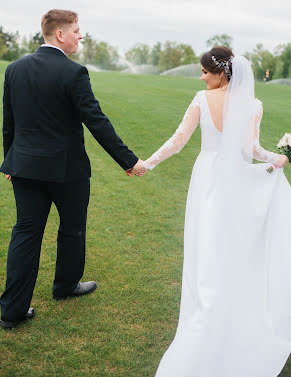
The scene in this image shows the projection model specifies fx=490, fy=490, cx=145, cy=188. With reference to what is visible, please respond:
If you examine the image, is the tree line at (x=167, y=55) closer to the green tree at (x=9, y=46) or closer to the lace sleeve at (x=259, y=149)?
the green tree at (x=9, y=46)

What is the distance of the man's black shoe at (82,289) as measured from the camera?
4.54 m

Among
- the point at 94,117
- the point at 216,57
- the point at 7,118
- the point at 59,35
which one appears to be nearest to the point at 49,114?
the point at 94,117

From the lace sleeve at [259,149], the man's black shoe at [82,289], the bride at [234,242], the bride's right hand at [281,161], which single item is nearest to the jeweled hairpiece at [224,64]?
the bride at [234,242]

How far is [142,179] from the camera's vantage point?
8.98 meters

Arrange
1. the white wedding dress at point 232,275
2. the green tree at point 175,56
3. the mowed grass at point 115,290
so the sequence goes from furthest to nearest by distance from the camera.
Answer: the green tree at point 175,56 → the mowed grass at point 115,290 → the white wedding dress at point 232,275

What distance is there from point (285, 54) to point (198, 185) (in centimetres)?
8441

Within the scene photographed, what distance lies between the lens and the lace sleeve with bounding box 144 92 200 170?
393 centimetres

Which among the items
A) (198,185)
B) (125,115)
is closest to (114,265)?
(198,185)

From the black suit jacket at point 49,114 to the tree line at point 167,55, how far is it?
66.1 metres

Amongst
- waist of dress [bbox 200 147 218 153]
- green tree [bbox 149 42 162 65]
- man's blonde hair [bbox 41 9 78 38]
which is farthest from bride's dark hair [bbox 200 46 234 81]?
green tree [bbox 149 42 162 65]

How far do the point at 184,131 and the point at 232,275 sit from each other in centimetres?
124

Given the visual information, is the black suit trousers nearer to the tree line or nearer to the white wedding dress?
the white wedding dress

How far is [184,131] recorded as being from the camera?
13.3ft

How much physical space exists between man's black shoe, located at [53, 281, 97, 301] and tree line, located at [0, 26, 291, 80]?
6595 centimetres
